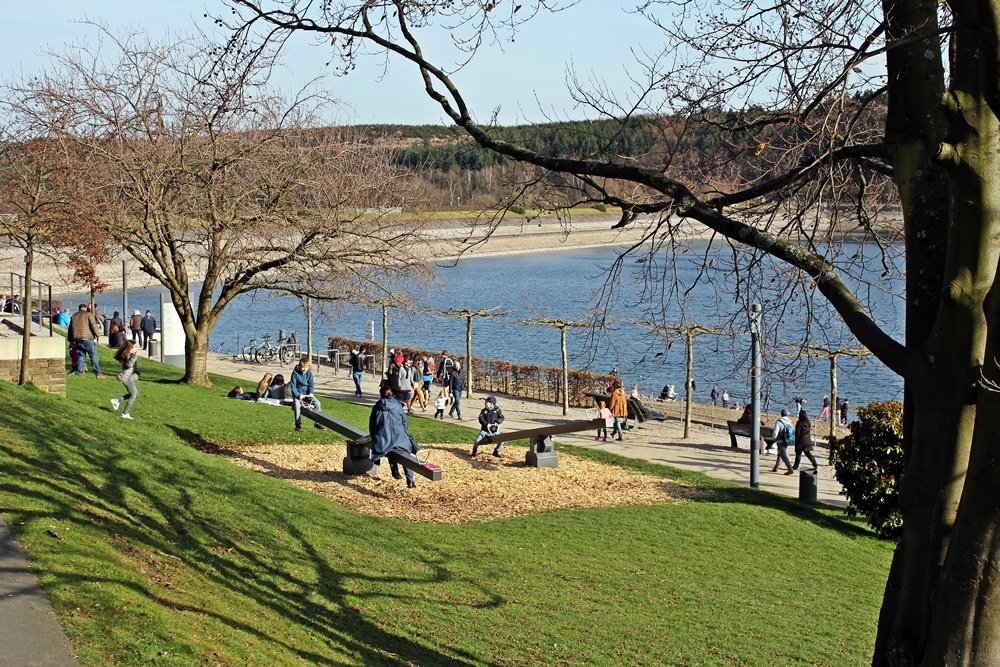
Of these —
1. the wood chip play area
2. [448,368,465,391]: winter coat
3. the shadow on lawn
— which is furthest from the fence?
the shadow on lawn

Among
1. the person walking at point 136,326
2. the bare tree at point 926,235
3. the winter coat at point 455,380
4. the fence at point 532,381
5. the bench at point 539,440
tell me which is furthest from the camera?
the person walking at point 136,326

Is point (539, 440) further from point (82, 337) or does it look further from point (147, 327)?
point (147, 327)

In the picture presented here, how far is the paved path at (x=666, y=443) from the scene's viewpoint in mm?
18703

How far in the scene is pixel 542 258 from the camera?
96125mm

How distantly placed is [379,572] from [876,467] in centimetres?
760

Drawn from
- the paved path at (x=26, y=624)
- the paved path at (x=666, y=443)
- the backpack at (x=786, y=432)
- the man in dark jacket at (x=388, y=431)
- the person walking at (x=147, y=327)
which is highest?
the person walking at (x=147, y=327)

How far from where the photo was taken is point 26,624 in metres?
6.27

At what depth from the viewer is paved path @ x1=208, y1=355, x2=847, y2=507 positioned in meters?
18.7

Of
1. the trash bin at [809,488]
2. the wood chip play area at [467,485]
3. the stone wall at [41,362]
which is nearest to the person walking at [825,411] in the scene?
the wood chip play area at [467,485]

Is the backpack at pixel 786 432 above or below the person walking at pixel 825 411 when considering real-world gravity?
above

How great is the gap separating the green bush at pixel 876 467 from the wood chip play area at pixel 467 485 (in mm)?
2385

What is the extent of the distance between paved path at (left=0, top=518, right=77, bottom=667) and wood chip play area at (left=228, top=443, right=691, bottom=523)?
624cm

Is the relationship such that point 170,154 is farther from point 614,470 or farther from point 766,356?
point 766,356

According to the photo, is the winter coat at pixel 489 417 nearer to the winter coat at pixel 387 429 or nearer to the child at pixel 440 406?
the winter coat at pixel 387 429
